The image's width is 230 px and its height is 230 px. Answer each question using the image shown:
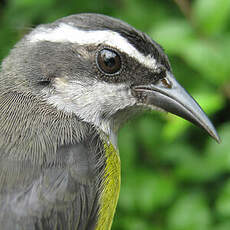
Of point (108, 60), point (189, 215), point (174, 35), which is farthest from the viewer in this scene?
point (189, 215)

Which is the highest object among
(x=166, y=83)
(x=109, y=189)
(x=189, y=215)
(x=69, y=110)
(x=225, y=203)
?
(x=166, y=83)

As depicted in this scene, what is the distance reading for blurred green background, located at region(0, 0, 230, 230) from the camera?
3.31m

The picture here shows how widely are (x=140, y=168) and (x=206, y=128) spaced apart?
3.54 ft

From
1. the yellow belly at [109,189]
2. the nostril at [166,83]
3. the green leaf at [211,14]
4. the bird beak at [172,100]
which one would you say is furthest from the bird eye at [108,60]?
the green leaf at [211,14]

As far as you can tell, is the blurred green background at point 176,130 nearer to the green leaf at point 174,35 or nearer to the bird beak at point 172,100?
the green leaf at point 174,35

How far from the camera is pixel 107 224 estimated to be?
9.06 feet

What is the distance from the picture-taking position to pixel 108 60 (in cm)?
257

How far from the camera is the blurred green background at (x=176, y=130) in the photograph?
331cm

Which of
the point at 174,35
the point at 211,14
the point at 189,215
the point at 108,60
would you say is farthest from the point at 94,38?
the point at 189,215

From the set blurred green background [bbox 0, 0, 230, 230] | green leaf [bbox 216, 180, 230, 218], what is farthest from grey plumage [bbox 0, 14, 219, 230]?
green leaf [bbox 216, 180, 230, 218]

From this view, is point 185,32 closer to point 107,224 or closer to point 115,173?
point 115,173

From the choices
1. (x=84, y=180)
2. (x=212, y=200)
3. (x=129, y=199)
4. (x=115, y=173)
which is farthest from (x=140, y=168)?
(x=84, y=180)

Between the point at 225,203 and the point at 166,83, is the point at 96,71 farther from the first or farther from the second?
the point at 225,203

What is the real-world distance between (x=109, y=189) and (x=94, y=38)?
795 mm
